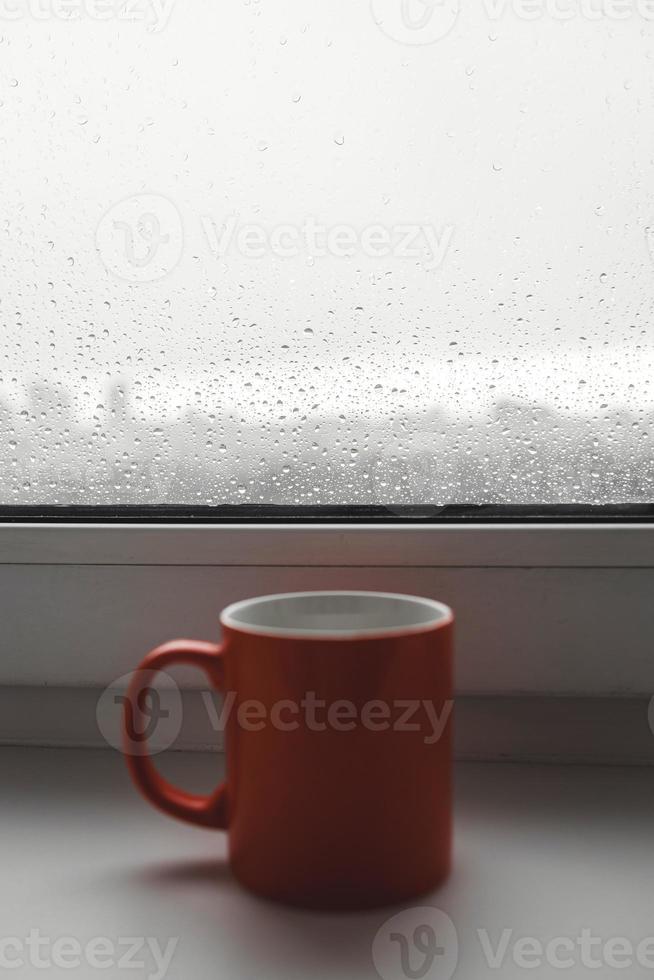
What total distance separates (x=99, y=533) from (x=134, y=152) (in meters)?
0.31

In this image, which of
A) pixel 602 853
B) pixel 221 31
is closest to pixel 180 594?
pixel 602 853

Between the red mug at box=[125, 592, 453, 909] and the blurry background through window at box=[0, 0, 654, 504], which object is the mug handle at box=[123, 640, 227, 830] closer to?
the red mug at box=[125, 592, 453, 909]

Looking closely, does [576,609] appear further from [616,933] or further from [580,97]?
[580,97]

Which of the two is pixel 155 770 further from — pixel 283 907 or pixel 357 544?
pixel 357 544

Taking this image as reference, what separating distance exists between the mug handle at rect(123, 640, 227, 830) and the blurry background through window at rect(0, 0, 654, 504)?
0.22m

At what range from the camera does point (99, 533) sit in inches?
22.0

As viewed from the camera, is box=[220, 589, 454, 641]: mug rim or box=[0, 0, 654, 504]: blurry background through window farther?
box=[0, 0, 654, 504]: blurry background through window

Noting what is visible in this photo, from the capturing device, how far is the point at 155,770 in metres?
0.41

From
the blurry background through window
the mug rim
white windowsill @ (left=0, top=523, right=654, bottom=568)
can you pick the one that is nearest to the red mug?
the mug rim

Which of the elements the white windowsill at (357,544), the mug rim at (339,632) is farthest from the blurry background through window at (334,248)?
the mug rim at (339,632)

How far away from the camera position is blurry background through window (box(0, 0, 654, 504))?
1.95 ft

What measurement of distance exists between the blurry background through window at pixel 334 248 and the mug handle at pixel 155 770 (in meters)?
0.22

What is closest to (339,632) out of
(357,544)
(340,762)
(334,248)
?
(340,762)

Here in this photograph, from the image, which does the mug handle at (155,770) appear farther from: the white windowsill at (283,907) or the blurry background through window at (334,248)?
the blurry background through window at (334,248)
